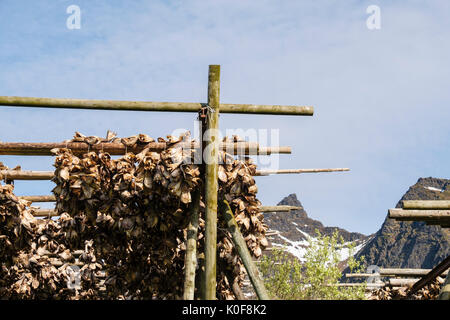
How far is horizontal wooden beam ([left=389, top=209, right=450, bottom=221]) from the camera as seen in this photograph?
830cm

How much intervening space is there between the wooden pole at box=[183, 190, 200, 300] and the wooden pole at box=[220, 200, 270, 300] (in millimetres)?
418

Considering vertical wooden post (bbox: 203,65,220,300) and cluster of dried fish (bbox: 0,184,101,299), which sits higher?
vertical wooden post (bbox: 203,65,220,300)

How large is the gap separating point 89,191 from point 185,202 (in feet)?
5.45

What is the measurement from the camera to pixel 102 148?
8.76m

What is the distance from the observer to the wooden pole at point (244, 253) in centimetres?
743

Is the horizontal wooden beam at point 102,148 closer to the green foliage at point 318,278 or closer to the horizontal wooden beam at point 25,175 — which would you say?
the horizontal wooden beam at point 25,175

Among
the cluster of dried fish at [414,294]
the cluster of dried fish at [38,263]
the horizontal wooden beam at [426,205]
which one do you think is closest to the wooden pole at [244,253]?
the horizontal wooden beam at [426,205]

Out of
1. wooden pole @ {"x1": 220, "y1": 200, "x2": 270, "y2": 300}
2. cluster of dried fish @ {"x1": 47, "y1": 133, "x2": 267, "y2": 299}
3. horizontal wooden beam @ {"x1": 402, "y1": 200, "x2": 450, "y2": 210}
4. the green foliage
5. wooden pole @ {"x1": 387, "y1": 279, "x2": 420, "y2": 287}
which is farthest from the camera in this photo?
the green foliage

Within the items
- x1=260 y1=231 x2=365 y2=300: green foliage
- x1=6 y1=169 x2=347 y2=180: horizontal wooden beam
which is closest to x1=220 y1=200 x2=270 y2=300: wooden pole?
x1=6 y1=169 x2=347 y2=180: horizontal wooden beam

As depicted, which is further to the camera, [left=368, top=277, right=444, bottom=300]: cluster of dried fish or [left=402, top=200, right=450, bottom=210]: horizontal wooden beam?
[left=368, top=277, right=444, bottom=300]: cluster of dried fish

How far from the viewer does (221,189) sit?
818cm

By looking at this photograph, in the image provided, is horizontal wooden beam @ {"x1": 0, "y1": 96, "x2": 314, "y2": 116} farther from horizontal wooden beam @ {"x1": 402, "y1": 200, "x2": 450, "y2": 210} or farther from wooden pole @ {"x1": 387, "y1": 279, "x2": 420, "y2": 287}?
wooden pole @ {"x1": 387, "y1": 279, "x2": 420, "y2": 287}

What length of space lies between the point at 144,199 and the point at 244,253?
187 cm
